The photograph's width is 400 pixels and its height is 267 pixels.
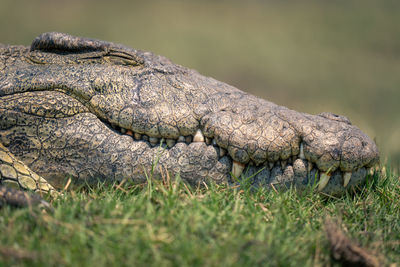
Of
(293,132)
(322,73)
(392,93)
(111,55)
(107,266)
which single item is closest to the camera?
(107,266)

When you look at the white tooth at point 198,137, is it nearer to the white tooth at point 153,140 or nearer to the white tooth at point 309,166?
the white tooth at point 153,140

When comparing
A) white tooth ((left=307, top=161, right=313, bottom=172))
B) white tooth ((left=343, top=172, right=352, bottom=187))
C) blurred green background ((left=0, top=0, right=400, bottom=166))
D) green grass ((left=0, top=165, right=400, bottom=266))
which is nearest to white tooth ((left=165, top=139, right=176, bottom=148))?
green grass ((left=0, top=165, right=400, bottom=266))

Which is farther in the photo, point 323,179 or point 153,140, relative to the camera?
point 153,140

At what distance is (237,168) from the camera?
9.21 ft

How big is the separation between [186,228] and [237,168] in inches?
33.3

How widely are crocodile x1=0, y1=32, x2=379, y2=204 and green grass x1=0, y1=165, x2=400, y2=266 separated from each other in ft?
0.45

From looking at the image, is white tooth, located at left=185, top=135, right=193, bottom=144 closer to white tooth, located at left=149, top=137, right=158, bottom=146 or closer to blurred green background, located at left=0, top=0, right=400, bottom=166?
white tooth, located at left=149, top=137, right=158, bottom=146

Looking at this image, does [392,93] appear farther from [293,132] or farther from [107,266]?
[107,266]

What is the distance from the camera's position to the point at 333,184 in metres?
→ 2.82

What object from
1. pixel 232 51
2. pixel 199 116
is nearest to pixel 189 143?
pixel 199 116

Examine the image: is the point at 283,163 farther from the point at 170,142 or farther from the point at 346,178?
the point at 170,142

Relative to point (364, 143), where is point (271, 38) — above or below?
above

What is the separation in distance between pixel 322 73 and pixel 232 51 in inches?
132

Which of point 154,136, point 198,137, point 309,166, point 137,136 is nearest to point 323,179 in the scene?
point 309,166
